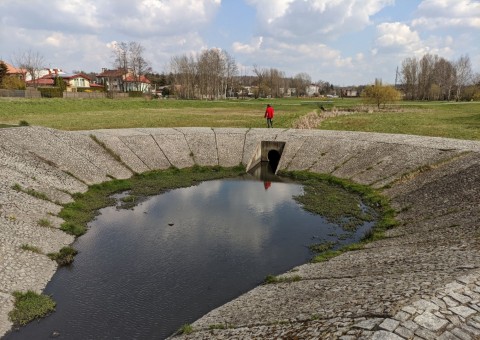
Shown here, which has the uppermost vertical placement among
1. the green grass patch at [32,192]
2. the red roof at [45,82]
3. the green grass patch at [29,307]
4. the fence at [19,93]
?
the red roof at [45,82]

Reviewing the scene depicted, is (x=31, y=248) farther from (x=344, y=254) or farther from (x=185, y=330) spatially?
(x=344, y=254)

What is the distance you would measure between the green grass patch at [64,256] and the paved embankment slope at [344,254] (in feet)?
1.42

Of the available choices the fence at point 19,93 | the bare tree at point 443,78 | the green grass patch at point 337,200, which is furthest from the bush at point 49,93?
the bare tree at point 443,78

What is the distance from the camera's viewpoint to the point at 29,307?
13258 mm

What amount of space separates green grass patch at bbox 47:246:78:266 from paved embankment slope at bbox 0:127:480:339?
1.42 feet

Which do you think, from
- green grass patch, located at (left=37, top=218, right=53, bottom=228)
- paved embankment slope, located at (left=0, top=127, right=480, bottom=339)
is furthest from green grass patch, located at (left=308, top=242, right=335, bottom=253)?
green grass patch, located at (left=37, top=218, right=53, bottom=228)

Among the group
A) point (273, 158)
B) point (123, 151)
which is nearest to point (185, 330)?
point (123, 151)

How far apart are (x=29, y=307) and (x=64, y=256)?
4.20 m

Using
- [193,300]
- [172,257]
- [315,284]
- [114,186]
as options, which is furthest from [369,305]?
[114,186]

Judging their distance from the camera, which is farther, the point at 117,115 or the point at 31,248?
the point at 117,115

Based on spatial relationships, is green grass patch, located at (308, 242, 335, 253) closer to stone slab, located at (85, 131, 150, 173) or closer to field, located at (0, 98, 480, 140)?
stone slab, located at (85, 131, 150, 173)

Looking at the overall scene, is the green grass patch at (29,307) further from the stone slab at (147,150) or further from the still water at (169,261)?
the stone slab at (147,150)

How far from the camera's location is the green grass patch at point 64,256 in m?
16.9

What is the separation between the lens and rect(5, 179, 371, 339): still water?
12883mm
